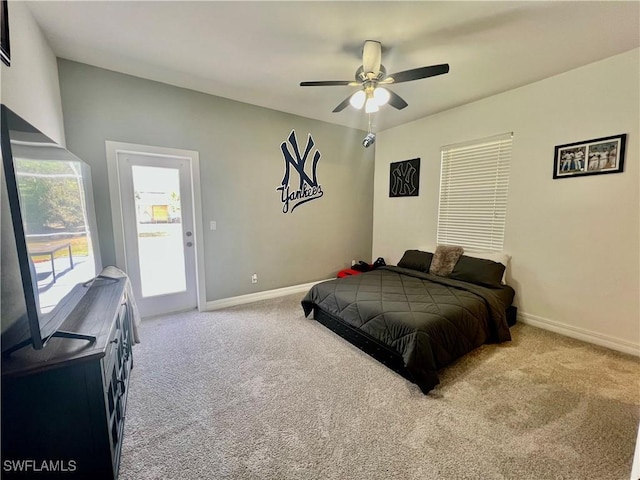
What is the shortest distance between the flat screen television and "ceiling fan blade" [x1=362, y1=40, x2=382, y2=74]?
2.19 meters

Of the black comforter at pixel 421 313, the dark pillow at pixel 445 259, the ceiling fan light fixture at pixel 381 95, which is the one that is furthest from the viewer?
the dark pillow at pixel 445 259

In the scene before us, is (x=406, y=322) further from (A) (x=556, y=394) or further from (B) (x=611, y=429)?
(B) (x=611, y=429)

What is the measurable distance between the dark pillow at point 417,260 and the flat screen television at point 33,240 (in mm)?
3518

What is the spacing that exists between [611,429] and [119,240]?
429cm

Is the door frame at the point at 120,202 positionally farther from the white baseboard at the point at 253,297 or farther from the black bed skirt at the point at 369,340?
the black bed skirt at the point at 369,340

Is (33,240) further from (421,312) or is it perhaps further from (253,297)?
(253,297)

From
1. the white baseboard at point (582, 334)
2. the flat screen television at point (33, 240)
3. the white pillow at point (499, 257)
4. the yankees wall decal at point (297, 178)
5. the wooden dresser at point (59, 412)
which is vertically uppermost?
the yankees wall decal at point (297, 178)

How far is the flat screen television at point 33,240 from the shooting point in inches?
38.4

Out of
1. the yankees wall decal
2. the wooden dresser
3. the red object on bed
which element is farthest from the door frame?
the red object on bed

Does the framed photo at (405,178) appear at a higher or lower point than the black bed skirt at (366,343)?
higher

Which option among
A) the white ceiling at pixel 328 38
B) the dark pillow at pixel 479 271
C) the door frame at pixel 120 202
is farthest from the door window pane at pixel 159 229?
the dark pillow at pixel 479 271

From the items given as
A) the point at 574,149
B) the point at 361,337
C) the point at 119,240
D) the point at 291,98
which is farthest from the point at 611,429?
the point at 119,240

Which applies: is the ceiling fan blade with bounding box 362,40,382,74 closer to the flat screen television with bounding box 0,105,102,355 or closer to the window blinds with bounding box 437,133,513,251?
the window blinds with bounding box 437,133,513,251

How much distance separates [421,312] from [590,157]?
7.51 ft
